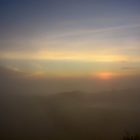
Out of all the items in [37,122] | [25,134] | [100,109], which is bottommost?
[25,134]

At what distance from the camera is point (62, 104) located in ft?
21.0

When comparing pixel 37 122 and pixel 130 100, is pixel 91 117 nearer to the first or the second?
pixel 130 100

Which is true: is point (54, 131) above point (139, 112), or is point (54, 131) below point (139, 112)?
below

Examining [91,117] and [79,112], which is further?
[91,117]

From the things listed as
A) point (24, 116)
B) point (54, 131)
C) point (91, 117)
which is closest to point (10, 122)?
point (24, 116)

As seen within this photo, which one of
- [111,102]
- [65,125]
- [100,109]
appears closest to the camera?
[65,125]

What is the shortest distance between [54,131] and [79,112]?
876 millimetres

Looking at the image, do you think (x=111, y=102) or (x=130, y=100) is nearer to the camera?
(x=130, y=100)

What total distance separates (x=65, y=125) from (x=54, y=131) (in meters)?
0.43

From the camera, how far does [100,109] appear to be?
612 centimetres

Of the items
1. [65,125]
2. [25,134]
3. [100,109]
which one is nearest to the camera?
[25,134]

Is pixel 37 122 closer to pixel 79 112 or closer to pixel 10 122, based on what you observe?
pixel 10 122

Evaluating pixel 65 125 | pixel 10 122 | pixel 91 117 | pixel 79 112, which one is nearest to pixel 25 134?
pixel 10 122

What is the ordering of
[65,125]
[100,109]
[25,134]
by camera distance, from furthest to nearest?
[100,109] < [65,125] < [25,134]
